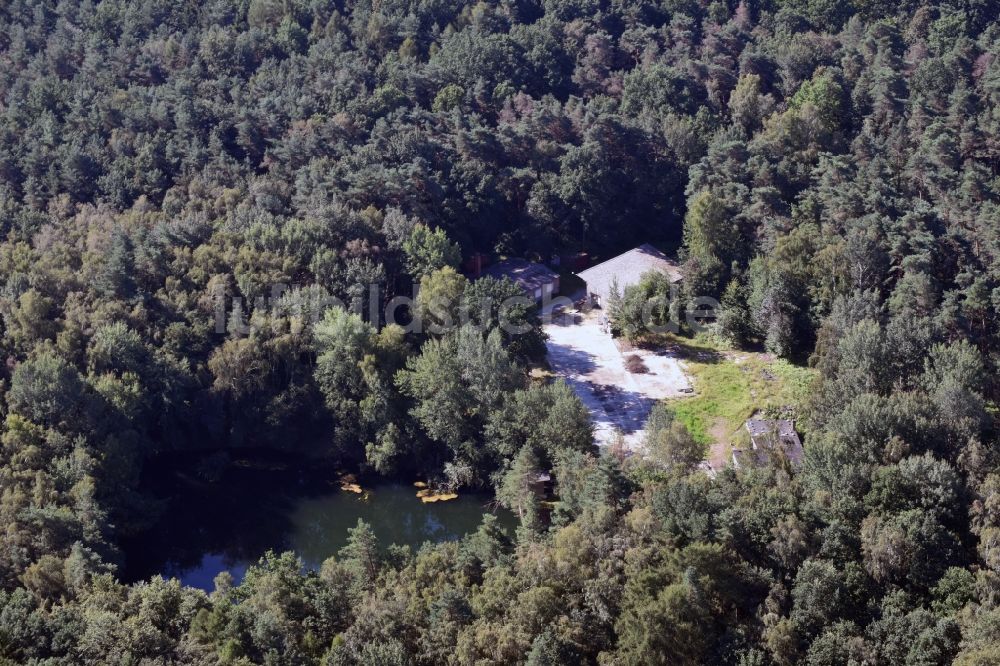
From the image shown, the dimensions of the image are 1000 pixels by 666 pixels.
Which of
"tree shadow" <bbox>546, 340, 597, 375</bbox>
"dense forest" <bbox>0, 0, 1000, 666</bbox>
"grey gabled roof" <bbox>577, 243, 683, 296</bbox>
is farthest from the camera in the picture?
"grey gabled roof" <bbox>577, 243, 683, 296</bbox>

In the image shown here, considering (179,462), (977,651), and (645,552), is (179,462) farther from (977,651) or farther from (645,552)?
(977,651)

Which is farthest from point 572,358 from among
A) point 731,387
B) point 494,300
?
point 731,387

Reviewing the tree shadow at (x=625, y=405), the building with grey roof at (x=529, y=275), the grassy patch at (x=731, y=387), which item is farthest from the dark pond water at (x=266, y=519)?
the building with grey roof at (x=529, y=275)

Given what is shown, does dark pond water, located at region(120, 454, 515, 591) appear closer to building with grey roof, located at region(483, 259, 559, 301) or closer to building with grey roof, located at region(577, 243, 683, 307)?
building with grey roof, located at region(483, 259, 559, 301)

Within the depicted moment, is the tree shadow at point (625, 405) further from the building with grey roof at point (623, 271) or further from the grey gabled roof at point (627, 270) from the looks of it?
the grey gabled roof at point (627, 270)

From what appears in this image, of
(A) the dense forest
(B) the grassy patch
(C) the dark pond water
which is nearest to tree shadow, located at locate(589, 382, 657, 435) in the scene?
(B) the grassy patch

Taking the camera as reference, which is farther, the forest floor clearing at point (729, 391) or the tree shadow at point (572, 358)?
the tree shadow at point (572, 358)

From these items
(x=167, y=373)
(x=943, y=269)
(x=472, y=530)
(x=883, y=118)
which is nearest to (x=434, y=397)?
(x=472, y=530)
